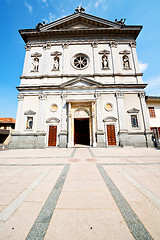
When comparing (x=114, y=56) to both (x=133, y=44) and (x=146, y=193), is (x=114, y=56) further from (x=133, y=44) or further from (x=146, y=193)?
(x=146, y=193)

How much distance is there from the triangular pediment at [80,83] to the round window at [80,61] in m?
3.06

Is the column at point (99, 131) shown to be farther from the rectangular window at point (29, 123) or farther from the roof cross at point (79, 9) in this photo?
the roof cross at point (79, 9)

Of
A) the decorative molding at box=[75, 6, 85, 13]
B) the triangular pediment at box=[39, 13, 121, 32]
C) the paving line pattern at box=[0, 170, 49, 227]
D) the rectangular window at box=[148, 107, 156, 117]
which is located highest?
the decorative molding at box=[75, 6, 85, 13]

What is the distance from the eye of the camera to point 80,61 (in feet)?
49.1

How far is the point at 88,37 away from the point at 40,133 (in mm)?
16553

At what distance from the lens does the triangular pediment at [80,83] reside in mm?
13098

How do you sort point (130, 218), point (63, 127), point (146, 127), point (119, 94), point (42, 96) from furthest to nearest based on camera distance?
point (42, 96), point (119, 94), point (63, 127), point (146, 127), point (130, 218)

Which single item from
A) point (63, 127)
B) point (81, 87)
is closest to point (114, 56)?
point (81, 87)

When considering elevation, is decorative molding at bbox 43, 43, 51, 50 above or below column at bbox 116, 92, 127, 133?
above

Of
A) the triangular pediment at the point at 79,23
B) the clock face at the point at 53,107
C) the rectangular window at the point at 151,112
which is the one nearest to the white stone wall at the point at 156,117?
the rectangular window at the point at 151,112

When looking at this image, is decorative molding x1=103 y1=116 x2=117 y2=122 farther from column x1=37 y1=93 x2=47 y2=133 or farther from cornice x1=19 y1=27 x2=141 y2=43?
cornice x1=19 y1=27 x2=141 y2=43

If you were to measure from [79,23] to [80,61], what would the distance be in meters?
6.88

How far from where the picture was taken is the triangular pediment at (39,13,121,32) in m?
15.2

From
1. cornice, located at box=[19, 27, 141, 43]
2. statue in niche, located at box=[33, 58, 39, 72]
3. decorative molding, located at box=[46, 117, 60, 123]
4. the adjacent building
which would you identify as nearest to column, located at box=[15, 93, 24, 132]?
decorative molding, located at box=[46, 117, 60, 123]
